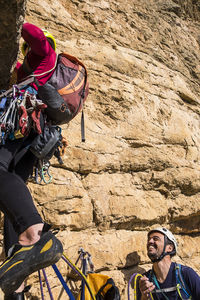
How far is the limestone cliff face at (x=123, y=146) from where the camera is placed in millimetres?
4234

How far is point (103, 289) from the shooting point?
3.50 metres

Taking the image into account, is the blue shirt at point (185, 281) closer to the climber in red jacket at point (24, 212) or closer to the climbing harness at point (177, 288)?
the climbing harness at point (177, 288)

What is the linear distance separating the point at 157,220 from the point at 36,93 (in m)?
2.94

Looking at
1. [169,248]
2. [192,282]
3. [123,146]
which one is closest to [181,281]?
[192,282]

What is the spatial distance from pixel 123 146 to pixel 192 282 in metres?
2.02

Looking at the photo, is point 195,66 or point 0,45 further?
point 195,66

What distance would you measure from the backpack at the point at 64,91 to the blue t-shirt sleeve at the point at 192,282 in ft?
8.63

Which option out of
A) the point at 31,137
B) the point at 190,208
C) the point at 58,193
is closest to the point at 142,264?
the point at 190,208

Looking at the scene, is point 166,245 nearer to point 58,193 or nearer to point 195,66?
point 58,193

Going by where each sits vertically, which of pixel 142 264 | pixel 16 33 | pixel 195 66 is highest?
pixel 16 33

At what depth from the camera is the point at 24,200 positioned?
238 cm

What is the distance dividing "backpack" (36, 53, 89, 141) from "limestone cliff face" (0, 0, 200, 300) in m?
1.24

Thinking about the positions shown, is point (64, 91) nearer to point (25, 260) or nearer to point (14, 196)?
point (14, 196)

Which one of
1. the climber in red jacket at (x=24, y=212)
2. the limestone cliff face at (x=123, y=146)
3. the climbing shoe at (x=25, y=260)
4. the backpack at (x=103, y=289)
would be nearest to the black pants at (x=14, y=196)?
the climber in red jacket at (x=24, y=212)
